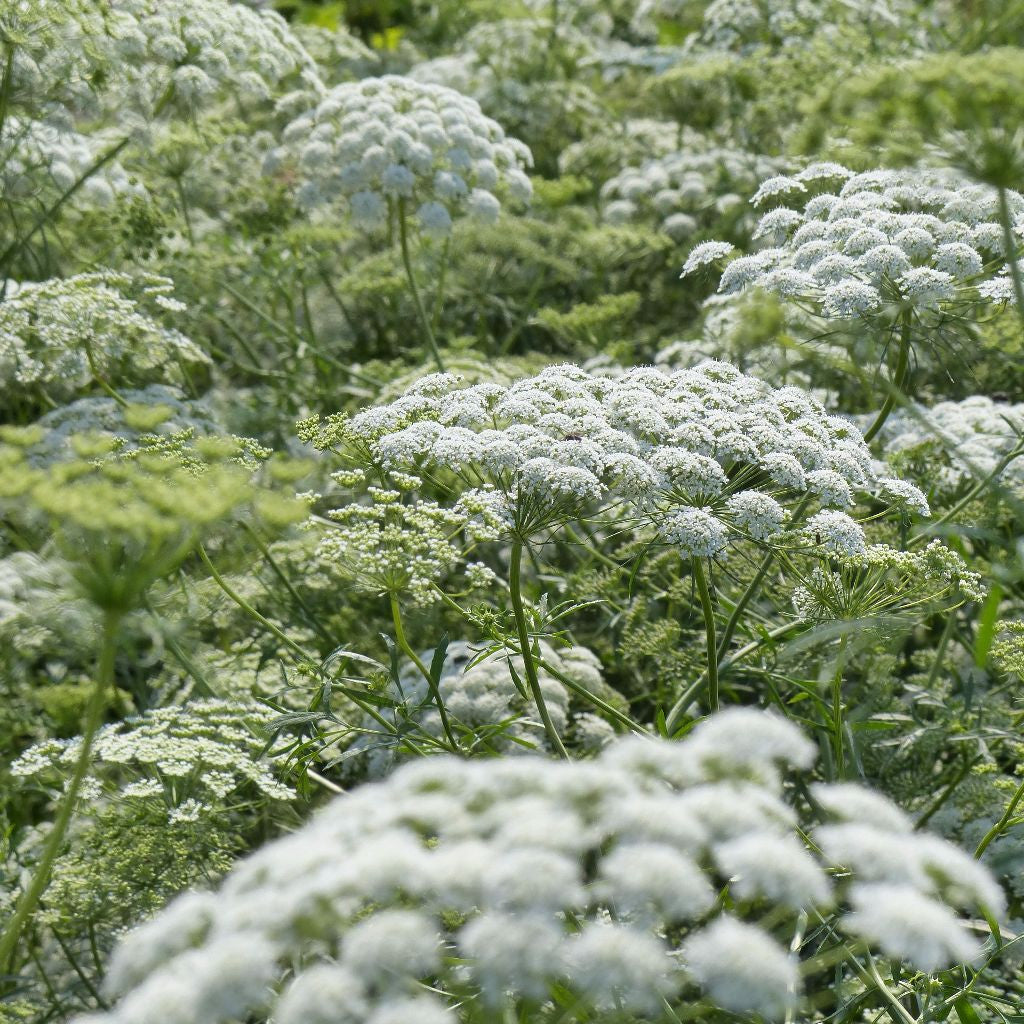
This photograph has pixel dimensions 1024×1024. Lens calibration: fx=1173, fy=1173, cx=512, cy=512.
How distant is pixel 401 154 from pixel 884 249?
3.02 metres

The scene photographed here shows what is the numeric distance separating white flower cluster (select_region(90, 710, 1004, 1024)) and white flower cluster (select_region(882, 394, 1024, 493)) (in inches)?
127

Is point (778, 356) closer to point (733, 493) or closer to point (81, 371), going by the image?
point (733, 493)

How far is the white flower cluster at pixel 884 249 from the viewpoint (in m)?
4.25

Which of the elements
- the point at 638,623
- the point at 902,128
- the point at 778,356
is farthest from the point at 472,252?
the point at 902,128

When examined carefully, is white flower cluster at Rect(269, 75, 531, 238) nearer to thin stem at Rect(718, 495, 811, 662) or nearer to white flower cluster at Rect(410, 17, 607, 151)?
white flower cluster at Rect(410, 17, 607, 151)

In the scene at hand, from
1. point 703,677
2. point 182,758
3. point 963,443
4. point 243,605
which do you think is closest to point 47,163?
point 243,605

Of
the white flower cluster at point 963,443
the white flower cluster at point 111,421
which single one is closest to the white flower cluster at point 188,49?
the white flower cluster at point 111,421

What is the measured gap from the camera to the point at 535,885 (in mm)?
1796

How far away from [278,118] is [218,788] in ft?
19.1

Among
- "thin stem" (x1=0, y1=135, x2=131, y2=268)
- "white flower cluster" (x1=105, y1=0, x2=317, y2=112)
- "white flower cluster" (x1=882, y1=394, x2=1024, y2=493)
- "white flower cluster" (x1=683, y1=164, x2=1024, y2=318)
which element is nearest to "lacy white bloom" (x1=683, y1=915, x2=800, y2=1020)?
"white flower cluster" (x1=683, y1=164, x2=1024, y2=318)

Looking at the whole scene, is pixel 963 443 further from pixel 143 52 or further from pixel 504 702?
pixel 143 52

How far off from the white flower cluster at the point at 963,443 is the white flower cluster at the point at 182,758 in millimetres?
2973

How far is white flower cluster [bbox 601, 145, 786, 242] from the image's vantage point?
834 cm

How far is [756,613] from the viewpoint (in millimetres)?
5027
